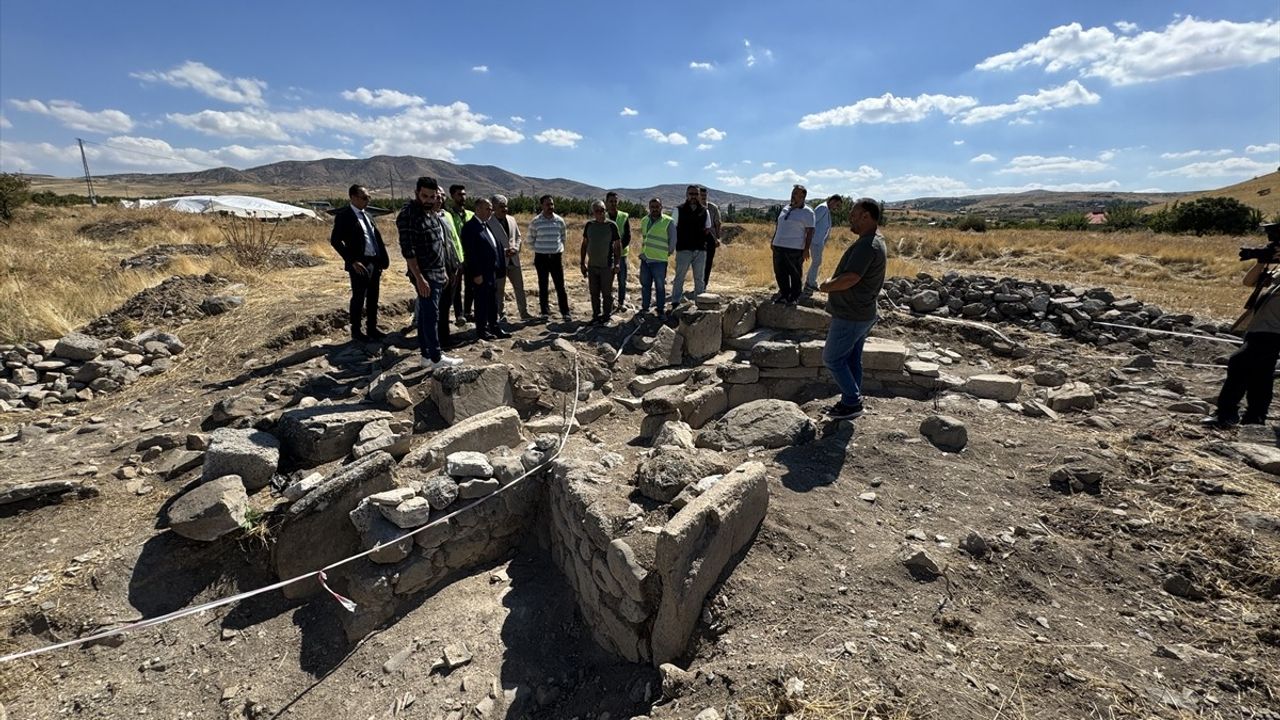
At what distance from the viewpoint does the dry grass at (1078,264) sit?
12.8 meters

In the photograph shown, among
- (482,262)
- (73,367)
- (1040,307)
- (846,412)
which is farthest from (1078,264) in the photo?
(73,367)

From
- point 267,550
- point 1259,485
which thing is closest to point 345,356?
point 267,550

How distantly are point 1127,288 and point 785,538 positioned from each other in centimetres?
1604

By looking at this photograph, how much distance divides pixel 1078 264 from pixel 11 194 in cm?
3969

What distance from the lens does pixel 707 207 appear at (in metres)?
8.64

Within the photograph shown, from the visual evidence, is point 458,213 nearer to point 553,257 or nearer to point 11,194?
point 553,257

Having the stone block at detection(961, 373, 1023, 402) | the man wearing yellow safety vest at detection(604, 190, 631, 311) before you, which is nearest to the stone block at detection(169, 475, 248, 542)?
the man wearing yellow safety vest at detection(604, 190, 631, 311)

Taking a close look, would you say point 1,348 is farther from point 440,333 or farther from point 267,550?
point 267,550

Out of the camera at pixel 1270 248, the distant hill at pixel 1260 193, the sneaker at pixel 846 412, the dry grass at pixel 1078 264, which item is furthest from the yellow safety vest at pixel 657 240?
the distant hill at pixel 1260 193

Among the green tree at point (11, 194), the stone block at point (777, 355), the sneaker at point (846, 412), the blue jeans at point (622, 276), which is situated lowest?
the sneaker at point (846, 412)

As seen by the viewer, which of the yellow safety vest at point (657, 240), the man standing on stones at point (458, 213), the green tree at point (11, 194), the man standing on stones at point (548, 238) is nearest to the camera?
the man standing on stones at point (458, 213)

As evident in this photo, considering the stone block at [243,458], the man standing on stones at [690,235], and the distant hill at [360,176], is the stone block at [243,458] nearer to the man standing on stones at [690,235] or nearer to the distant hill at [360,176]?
the man standing on stones at [690,235]

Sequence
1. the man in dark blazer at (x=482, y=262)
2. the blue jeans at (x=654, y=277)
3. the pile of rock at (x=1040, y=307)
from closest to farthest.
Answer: the man in dark blazer at (x=482, y=262) < the blue jeans at (x=654, y=277) < the pile of rock at (x=1040, y=307)

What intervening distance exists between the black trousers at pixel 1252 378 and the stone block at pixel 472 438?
250 inches
